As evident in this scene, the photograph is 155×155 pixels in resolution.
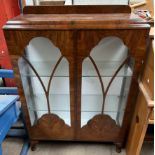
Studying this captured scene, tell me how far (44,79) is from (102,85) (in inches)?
15.0

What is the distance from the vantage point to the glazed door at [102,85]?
1.09 meters

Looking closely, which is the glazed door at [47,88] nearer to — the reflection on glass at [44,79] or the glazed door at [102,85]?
the reflection on glass at [44,79]

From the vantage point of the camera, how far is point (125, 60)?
3.59ft

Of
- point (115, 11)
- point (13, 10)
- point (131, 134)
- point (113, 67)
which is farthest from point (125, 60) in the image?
point (13, 10)

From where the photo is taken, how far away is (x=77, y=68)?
108cm

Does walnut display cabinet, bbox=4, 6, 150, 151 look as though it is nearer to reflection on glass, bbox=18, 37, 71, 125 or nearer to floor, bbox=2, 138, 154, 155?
reflection on glass, bbox=18, 37, 71, 125

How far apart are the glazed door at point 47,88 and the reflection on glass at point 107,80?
5.1 inches

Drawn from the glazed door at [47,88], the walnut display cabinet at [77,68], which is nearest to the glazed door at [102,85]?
the walnut display cabinet at [77,68]

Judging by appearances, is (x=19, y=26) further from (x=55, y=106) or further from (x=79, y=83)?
(x=55, y=106)

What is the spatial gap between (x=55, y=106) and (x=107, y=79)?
45 cm

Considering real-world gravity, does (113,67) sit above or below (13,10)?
below

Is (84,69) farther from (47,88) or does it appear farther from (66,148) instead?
(66,148)

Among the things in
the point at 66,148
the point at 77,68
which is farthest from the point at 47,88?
the point at 66,148

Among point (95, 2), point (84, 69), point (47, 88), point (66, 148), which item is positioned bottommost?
point (66, 148)
